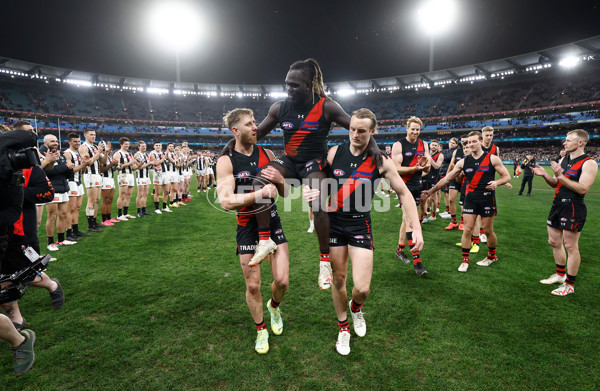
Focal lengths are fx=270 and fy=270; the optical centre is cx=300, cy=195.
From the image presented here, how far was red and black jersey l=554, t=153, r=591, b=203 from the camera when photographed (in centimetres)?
439

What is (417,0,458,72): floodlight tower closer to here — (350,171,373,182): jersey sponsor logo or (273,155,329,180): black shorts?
(273,155,329,180): black shorts

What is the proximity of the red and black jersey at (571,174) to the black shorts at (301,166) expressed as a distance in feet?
13.9

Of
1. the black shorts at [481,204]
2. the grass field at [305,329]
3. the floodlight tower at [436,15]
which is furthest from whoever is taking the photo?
the floodlight tower at [436,15]

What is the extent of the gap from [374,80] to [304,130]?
54516 mm

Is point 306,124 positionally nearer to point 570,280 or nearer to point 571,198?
point 571,198

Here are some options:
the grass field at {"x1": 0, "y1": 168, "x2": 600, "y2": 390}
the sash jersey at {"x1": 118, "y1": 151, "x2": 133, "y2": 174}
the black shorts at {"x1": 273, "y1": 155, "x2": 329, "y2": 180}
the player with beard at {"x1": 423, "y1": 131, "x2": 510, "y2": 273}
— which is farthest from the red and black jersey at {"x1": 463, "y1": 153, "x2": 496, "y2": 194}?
the sash jersey at {"x1": 118, "y1": 151, "x2": 133, "y2": 174}

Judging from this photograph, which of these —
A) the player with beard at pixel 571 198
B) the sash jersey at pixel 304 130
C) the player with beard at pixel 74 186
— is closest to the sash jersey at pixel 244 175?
the sash jersey at pixel 304 130

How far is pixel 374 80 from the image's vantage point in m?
51.6

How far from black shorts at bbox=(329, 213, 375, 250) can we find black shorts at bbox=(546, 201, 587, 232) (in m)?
3.80

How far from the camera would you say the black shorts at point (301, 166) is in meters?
3.16

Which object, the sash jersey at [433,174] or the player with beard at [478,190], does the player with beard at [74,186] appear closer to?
the player with beard at [478,190]

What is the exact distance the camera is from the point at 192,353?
3.04m

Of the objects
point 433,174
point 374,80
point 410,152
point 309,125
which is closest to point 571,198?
point 410,152

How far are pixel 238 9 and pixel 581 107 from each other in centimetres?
4773
